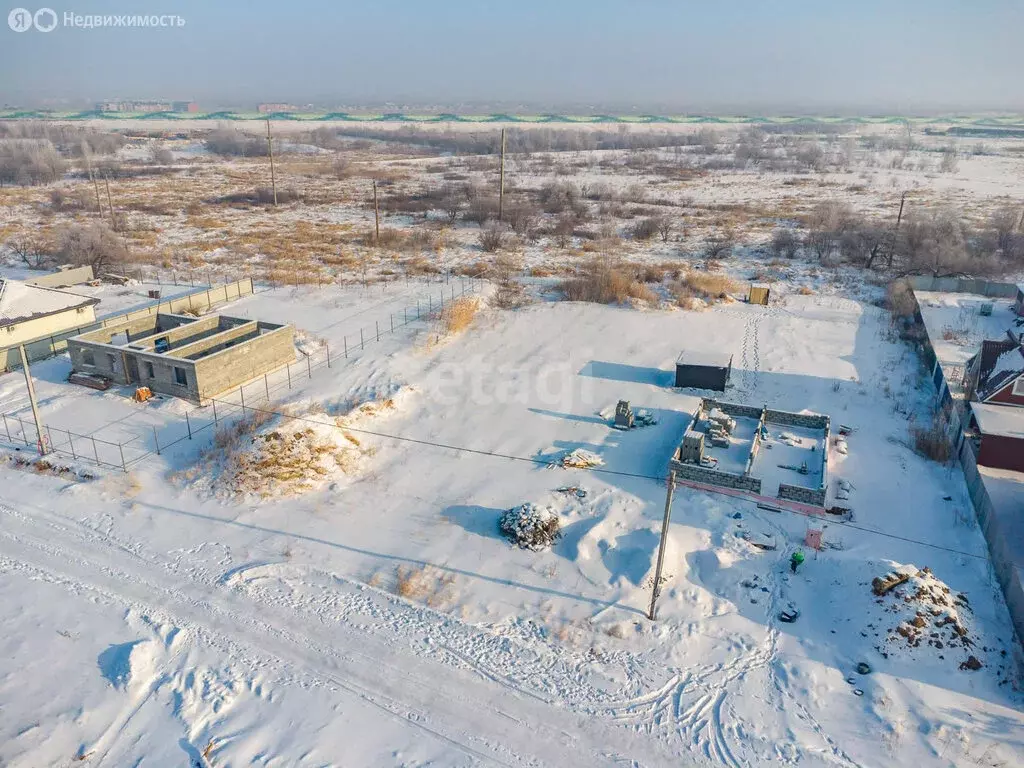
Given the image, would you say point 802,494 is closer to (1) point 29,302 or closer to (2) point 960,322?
(2) point 960,322

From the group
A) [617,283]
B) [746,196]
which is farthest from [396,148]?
[617,283]

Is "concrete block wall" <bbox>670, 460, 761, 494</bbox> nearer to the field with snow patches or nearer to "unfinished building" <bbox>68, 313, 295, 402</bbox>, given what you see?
the field with snow patches

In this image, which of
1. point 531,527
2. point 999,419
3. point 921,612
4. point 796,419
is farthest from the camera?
point 796,419

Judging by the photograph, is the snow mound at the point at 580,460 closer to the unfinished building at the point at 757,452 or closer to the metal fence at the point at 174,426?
the unfinished building at the point at 757,452

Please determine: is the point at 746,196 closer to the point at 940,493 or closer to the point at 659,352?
the point at 659,352

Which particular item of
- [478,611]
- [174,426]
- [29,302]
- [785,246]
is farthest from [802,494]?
[785,246]

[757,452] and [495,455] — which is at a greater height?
[757,452]

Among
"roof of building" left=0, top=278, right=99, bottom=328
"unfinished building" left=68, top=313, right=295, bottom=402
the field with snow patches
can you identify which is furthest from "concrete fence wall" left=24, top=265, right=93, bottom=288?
the field with snow patches
